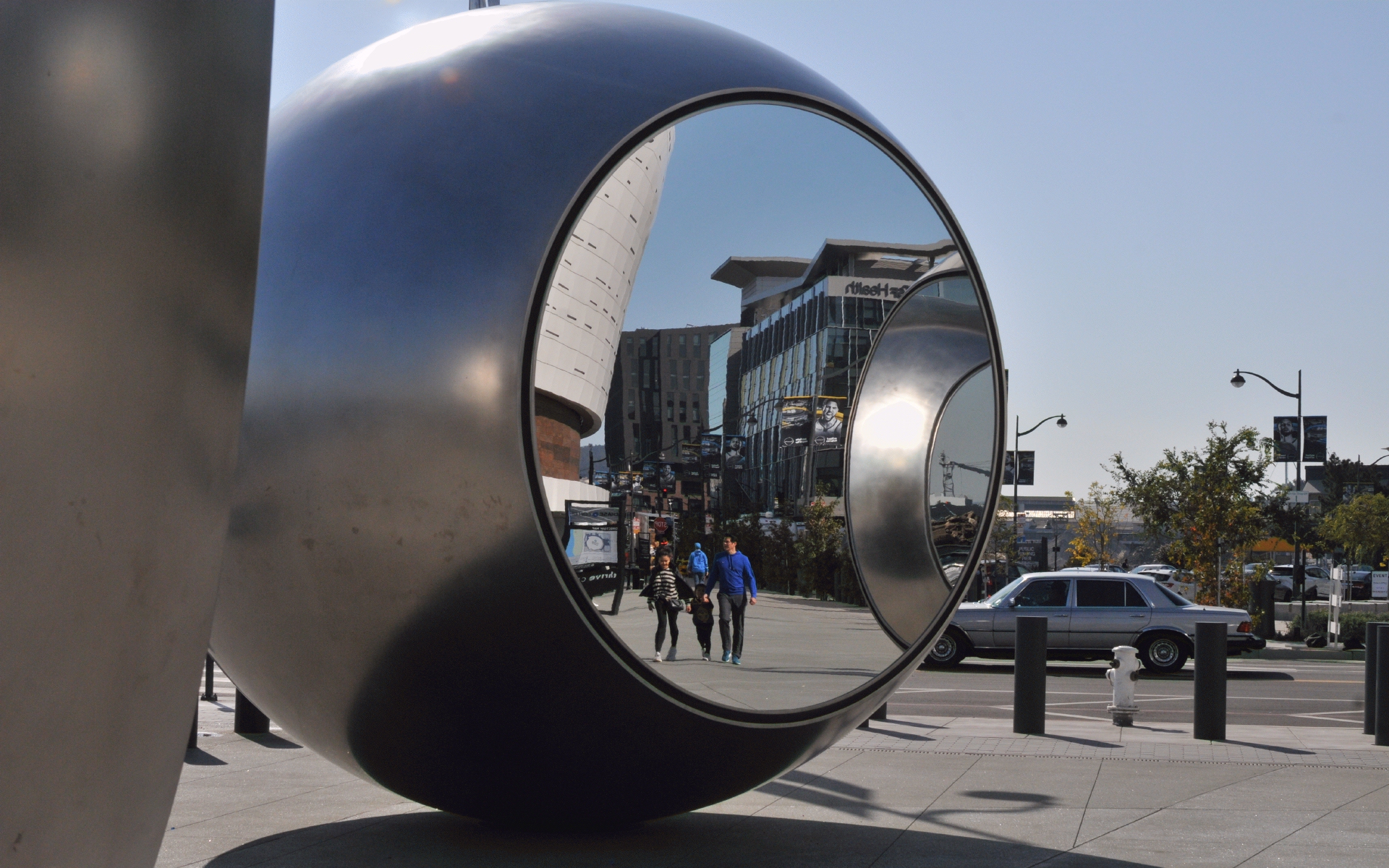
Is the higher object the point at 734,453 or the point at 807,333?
the point at 807,333

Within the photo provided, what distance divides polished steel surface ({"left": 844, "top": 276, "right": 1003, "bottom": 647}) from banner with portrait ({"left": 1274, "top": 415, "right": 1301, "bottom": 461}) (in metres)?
29.3

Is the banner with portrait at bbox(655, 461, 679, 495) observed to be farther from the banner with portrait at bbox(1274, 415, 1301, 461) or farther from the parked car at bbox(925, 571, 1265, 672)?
the banner with portrait at bbox(1274, 415, 1301, 461)

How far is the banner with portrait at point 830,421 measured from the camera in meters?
6.86

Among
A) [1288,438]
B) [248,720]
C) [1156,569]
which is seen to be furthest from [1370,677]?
[1156,569]

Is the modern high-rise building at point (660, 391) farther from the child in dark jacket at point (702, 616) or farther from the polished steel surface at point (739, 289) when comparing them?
the child in dark jacket at point (702, 616)

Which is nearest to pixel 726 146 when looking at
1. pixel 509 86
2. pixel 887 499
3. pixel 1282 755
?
pixel 509 86

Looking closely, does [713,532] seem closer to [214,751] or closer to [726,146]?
[726,146]

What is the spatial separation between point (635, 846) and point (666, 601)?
1282mm

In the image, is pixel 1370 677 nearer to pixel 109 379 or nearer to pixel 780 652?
pixel 780 652

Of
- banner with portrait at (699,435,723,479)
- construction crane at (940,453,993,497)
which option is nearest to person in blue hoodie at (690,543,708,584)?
banner with portrait at (699,435,723,479)

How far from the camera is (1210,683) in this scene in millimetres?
10445

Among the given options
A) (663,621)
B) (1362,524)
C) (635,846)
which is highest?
(1362,524)

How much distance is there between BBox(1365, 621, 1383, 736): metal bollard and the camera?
35.2 ft

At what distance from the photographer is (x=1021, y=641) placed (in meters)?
11.0
